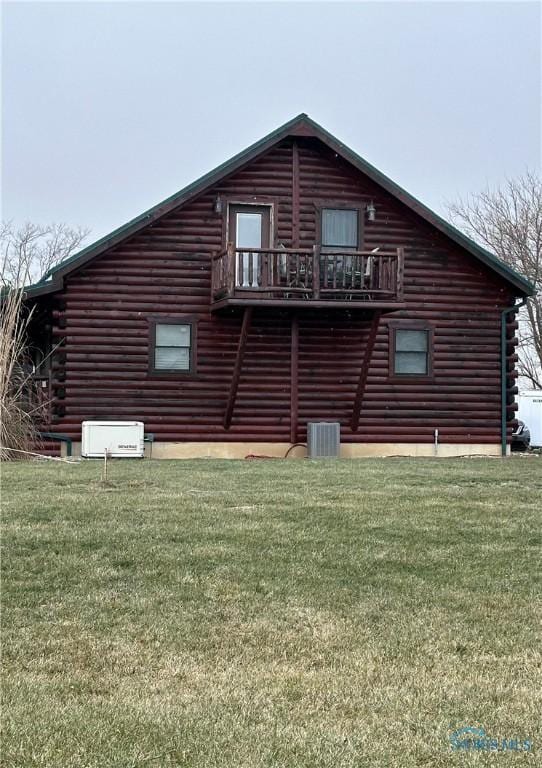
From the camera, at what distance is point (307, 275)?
20672 mm

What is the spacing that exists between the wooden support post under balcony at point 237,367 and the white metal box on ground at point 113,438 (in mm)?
2028

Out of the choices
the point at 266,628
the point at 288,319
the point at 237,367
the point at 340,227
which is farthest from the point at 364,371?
the point at 266,628

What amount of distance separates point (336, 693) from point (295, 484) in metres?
8.02

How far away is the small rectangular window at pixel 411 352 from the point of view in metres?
22.6

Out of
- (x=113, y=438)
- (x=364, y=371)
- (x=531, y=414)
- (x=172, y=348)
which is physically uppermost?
(x=172, y=348)

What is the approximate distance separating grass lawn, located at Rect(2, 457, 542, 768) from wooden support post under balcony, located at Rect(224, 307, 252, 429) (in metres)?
8.52

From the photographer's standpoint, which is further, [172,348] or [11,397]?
[172,348]

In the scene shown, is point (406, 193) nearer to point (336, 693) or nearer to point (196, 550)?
point (196, 550)

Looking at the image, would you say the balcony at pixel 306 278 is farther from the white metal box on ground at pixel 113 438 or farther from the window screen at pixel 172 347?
the white metal box on ground at pixel 113 438

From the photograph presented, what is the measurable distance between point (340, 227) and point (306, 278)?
2.30 m

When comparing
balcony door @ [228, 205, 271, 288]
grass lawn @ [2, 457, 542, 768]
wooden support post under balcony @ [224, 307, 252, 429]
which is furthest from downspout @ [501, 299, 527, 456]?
grass lawn @ [2, 457, 542, 768]

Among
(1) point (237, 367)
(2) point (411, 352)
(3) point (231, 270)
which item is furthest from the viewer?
(2) point (411, 352)

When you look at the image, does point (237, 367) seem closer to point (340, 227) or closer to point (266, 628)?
point (340, 227)

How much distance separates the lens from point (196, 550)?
28.6 ft
